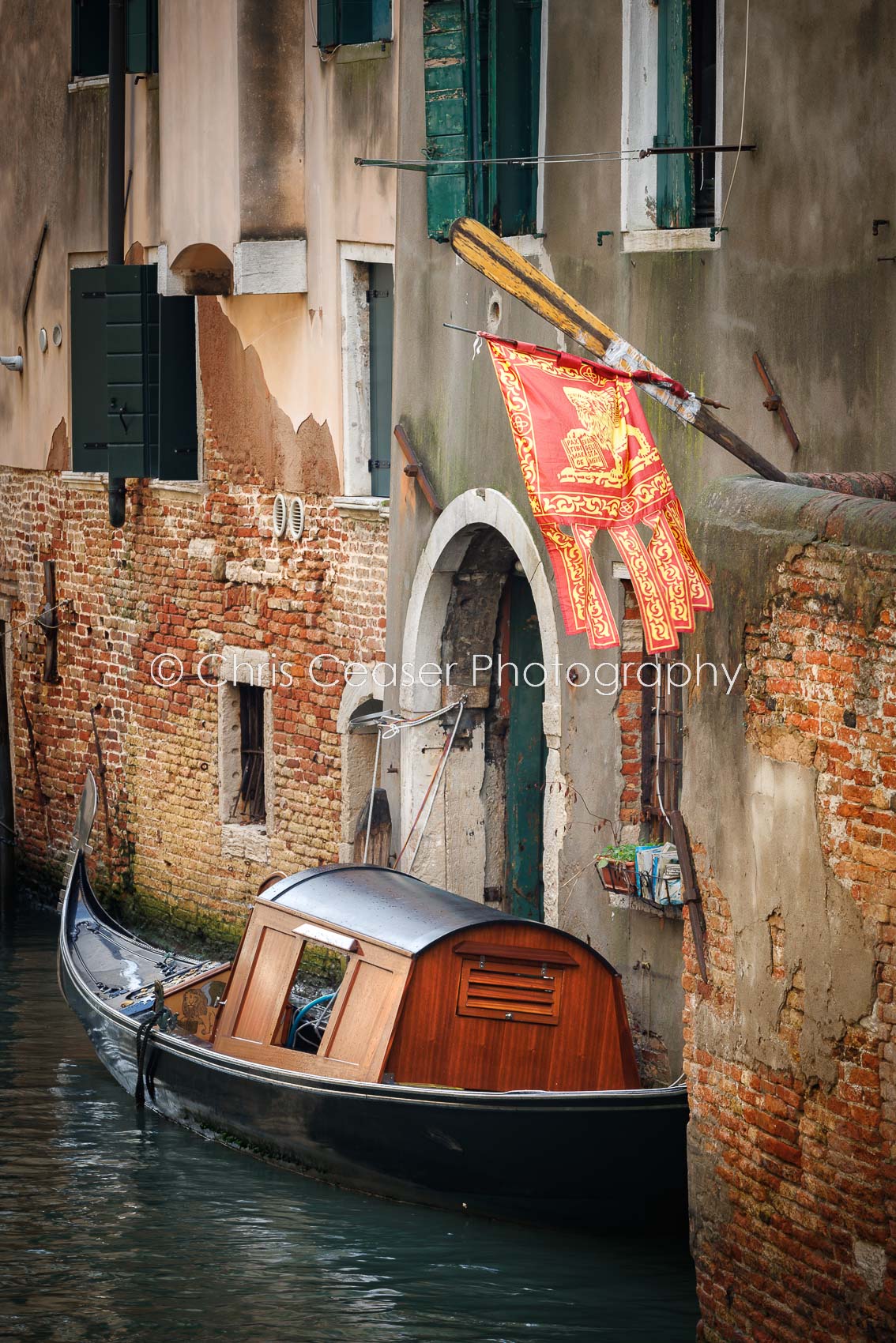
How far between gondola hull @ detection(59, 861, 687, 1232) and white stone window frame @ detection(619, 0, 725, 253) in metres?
3.90

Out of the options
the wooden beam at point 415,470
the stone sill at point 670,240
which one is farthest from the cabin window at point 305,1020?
the stone sill at point 670,240

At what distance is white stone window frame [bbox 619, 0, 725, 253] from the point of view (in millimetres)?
10625

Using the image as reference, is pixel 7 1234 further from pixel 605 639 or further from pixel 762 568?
pixel 762 568

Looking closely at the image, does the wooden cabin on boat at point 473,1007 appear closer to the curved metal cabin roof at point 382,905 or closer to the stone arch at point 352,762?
the curved metal cabin roof at point 382,905

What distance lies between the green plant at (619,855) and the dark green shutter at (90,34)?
361 inches

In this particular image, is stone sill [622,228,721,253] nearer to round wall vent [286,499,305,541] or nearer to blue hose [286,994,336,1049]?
blue hose [286,994,336,1049]

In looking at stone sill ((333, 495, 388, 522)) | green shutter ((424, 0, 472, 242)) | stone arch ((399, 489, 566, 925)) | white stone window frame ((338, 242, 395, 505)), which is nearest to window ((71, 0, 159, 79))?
white stone window frame ((338, 242, 395, 505))

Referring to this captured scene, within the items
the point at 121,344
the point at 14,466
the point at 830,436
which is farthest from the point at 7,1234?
the point at 14,466

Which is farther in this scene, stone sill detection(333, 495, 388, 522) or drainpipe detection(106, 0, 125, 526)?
drainpipe detection(106, 0, 125, 526)

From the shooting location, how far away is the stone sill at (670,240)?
1028 cm

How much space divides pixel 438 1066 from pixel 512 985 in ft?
1.67

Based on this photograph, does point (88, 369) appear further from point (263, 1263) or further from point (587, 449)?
point (587, 449)

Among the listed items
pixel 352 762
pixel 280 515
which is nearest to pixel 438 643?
pixel 352 762

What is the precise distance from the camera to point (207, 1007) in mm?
12953
